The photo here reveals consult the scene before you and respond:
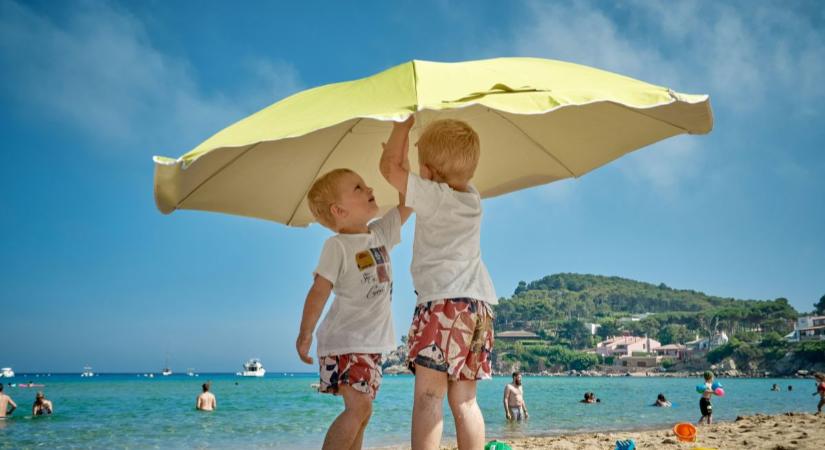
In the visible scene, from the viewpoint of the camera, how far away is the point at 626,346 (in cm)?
14025

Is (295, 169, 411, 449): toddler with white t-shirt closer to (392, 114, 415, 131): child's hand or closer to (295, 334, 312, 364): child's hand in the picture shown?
(295, 334, 312, 364): child's hand

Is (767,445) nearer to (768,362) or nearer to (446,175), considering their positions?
(446,175)

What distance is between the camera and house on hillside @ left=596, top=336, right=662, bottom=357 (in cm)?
13850

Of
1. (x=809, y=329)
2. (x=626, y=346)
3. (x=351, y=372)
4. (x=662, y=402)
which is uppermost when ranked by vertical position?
(x=809, y=329)

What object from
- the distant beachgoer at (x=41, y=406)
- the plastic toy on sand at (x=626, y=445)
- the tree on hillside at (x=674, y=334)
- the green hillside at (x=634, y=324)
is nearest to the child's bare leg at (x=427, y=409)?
the plastic toy on sand at (x=626, y=445)

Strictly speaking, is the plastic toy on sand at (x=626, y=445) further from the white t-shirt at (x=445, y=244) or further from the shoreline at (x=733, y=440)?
the white t-shirt at (x=445, y=244)

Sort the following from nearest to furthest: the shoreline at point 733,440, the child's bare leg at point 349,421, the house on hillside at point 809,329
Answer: the child's bare leg at point 349,421 < the shoreline at point 733,440 < the house on hillside at point 809,329

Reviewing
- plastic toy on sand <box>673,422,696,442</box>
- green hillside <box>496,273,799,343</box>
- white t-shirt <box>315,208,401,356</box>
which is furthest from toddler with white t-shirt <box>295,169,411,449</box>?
green hillside <box>496,273,799,343</box>

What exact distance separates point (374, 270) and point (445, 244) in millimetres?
609

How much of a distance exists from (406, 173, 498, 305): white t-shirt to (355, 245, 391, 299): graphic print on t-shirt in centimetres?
45

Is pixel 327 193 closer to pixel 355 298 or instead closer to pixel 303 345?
pixel 355 298

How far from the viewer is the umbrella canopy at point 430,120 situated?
2.79 meters

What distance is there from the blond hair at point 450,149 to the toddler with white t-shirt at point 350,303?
0.61 m

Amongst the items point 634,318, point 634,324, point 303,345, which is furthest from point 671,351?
point 303,345
